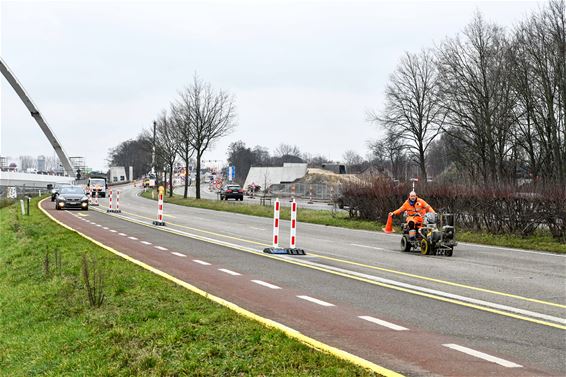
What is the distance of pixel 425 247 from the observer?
1606 cm

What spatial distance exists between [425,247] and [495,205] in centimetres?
624

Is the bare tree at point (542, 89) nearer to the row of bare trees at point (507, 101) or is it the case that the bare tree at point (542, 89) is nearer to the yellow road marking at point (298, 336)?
the row of bare trees at point (507, 101)

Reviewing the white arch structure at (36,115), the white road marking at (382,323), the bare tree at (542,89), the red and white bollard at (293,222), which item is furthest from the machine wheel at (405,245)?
the white arch structure at (36,115)

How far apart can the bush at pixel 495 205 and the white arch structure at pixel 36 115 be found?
58882 mm

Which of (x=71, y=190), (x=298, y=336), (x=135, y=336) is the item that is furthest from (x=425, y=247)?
(x=71, y=190)

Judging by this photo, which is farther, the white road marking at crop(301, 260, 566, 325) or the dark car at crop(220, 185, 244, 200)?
the dark car at crop(220, 185, 244, 200)

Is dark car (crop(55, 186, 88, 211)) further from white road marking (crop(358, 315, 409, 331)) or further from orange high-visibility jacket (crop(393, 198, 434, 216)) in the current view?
white road marking (crop(358, 315, 409, 331))

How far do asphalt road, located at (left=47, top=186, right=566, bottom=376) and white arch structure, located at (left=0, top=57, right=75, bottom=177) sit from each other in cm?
6568

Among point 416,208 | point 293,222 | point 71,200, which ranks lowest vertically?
point 71,200

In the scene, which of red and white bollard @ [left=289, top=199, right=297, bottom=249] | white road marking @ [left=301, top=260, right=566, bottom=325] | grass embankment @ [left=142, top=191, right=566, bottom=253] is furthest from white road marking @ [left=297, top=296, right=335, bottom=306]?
grass embankment @ [left=142, top=191, right=566, bottom=253]

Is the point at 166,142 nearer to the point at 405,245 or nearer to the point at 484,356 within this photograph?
the point at 405,245

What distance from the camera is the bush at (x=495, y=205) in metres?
19.0

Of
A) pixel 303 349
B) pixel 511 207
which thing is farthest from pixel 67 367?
pixel 511 207

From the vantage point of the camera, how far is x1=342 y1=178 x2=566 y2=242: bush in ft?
62.4
